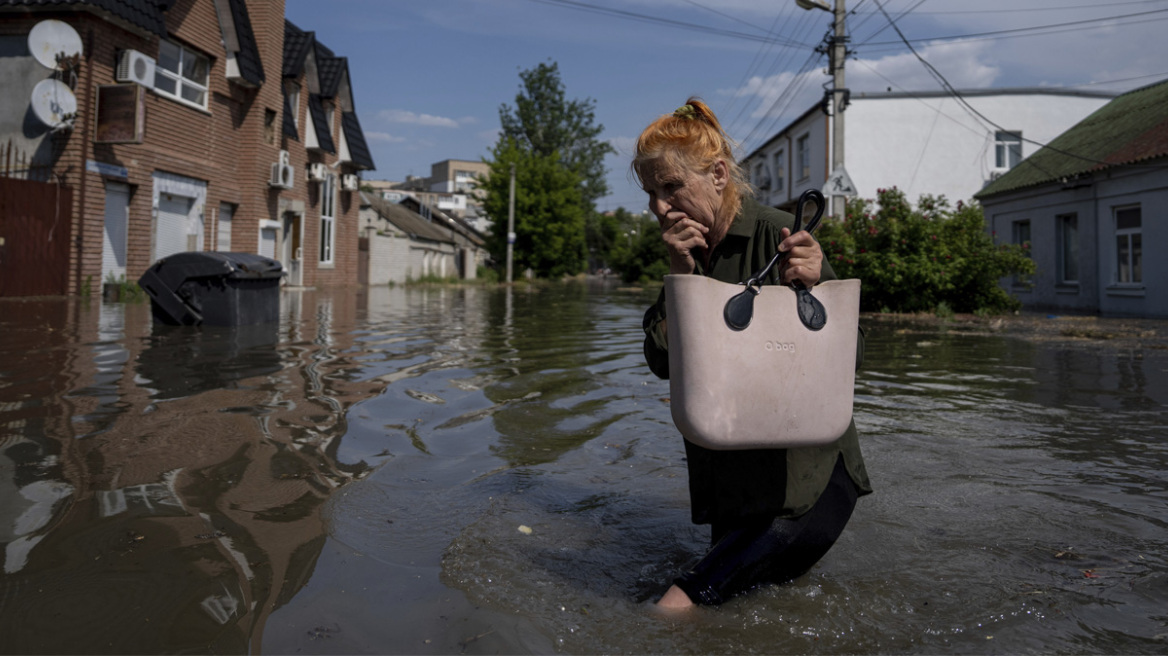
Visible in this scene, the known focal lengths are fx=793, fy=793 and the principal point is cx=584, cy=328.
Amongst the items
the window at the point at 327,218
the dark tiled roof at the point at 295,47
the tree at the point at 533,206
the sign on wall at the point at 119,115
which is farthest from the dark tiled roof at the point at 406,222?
the sign on wall at the point at 119,115

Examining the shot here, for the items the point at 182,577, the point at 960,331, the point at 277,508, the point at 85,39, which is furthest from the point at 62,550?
the point at 85,39

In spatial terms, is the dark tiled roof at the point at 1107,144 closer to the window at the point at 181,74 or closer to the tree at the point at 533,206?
the window at the point at 181,74

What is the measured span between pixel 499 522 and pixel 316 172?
973 inches

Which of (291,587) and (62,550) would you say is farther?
(62,550)

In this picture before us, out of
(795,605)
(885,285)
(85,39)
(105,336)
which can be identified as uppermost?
(85,39)

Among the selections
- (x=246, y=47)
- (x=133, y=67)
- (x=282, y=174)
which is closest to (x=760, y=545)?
(x=133, y=67)

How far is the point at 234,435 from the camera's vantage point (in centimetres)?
436

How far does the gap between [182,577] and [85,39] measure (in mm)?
16046

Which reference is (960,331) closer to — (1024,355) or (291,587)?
(1024,355)

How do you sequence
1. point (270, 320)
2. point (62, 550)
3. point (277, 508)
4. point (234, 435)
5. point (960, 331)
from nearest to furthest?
point (62, 550), point (277, 508), point (234, 435), point (270, 320), point (960, 331)

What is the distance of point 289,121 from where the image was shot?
79.9ft

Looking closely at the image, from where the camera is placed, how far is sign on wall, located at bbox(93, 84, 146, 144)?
49.2ft

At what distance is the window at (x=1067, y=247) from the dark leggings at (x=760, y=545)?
21971mm

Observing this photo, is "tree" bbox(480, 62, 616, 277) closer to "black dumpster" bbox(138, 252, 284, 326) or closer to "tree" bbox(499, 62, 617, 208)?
"tree" bbox(499, 62, 617, 208)
